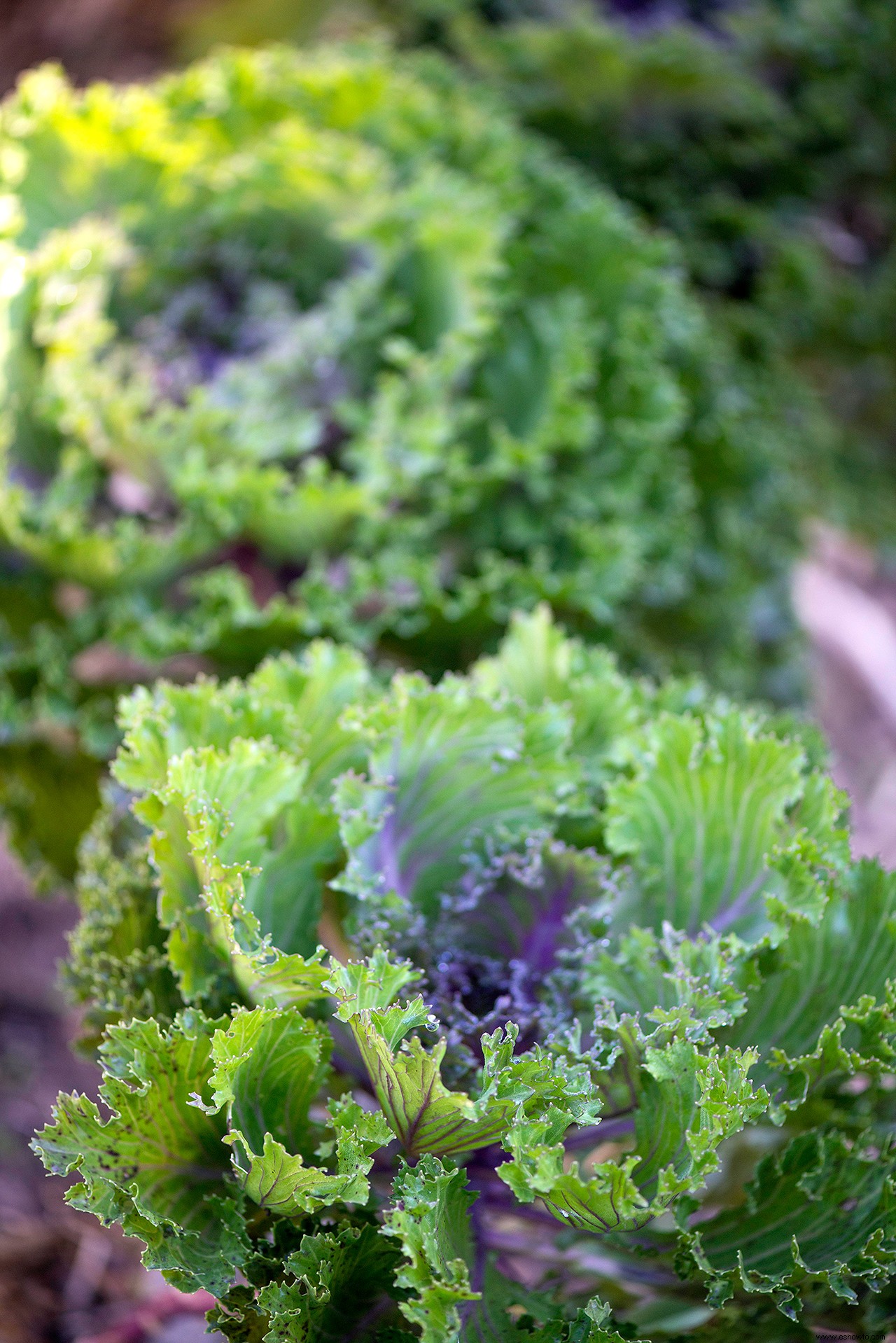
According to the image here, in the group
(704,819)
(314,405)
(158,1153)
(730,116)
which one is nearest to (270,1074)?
(158,1153)

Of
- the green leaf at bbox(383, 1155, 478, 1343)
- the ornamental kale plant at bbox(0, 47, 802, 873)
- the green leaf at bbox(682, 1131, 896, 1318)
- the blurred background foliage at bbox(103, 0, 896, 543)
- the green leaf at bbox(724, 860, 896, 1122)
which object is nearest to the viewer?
the green leaf at bbox(383, 1155, 478, 1343)

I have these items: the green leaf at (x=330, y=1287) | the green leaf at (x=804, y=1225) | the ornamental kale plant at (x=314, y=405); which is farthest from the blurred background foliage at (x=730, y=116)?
the green leaf at (x=330, y=1287)

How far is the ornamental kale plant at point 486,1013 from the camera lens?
92 centimetres

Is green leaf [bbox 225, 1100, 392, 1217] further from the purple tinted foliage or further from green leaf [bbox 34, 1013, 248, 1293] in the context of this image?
the purple tinted foliage

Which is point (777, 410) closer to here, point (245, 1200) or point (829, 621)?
point (829, 621)

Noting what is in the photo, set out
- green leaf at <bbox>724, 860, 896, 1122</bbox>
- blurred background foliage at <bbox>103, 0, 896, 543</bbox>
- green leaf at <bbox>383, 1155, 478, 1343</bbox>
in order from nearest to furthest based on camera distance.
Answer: green leaf at <bbox>383, 1155, 478, 1343</bbox> → green leaf at <bbox>724, 860, 896, 1122</bbox> → blurred background foliage at <bbox>103, 0, 896, 543</bbox>

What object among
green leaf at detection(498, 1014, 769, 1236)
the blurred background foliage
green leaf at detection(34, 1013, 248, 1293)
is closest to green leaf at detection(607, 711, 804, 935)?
green leaf at detection(498, 1014, 769, 1236)

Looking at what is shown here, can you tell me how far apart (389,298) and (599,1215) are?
1.56 m

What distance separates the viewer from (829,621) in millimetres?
3619

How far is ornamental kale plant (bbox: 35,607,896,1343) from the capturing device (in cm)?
92

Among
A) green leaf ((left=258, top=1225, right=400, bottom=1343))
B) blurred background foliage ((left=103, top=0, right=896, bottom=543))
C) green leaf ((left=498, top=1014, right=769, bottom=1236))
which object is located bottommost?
green leaf ((left=258, top=1225, right=400, bottom=1343))

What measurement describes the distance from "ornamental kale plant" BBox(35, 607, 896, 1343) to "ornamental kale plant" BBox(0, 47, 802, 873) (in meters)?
0.50

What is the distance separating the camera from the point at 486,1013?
116cm

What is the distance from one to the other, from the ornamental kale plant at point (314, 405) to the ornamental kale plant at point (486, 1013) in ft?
1.63
